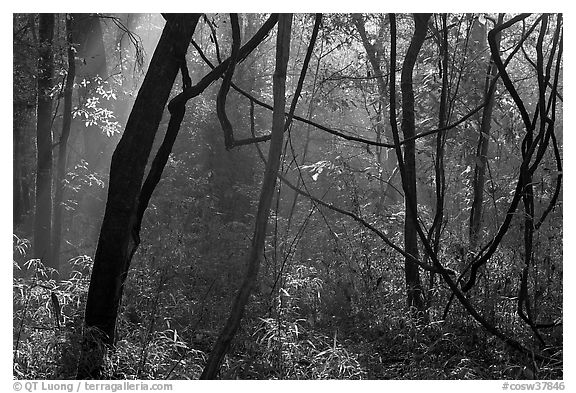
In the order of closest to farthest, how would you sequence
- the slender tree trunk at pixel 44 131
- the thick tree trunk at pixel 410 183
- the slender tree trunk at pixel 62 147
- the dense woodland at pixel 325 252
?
the dense woodland at pixel 325 252
the thick tree trunk at pixel 410 183
the slender tree trunk at pixel 44 131
the slender tree trunk at pixel 62 147

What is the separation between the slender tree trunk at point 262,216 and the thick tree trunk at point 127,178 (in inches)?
39.5

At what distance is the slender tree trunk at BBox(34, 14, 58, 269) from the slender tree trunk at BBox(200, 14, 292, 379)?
16.0 ft

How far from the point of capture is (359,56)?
279 inches

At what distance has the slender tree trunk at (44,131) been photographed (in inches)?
249

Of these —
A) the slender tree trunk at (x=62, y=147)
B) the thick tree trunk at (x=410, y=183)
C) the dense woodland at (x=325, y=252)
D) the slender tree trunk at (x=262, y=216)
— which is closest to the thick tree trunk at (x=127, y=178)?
the dense woodland at (x=325, y=252)

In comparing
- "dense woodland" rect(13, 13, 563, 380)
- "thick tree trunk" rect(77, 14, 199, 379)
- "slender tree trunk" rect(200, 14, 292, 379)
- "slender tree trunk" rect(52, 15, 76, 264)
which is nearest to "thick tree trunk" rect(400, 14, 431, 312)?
"dense woodland" rect(13, 13, 563, 380)

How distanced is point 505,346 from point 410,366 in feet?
1.54

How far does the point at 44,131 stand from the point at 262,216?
549 cm

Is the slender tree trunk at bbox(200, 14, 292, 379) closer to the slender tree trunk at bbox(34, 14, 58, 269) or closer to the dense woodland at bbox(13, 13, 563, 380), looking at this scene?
the dense woodland at bbox(13, 13, 563, 380)

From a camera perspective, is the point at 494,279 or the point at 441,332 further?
the point at 494,279

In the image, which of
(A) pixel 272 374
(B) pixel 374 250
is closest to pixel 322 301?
(B) pixel 374 250

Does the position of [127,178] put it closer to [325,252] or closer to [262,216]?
[262,216]

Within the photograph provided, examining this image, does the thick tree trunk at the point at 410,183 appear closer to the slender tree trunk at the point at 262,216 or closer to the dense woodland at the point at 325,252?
the dense woodland at the point at 325,252
